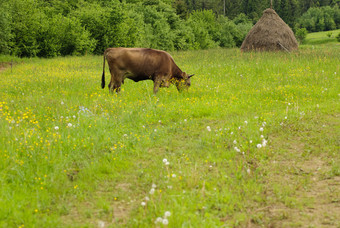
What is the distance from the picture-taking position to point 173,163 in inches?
233

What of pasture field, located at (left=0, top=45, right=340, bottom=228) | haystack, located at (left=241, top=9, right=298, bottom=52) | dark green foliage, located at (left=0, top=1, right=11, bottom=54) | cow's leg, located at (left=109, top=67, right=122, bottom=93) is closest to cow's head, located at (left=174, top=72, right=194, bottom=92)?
pasture field, located at (left=0, top=45, right=340, bottom=228)

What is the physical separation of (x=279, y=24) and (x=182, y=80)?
54.6ft

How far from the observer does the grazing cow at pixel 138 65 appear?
35.4 feet

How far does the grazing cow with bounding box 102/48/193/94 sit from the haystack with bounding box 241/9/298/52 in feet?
47.0

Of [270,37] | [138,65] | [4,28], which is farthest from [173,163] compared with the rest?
[4,28]

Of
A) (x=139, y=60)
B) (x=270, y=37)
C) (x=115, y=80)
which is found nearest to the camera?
(x=139, y=60)

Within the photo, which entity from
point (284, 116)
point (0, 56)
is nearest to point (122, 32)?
point (0, 56)

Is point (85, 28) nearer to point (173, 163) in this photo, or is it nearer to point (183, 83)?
point (183, 83)

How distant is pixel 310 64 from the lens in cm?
1582

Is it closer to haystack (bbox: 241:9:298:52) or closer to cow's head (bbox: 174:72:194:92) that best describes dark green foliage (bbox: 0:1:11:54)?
haystack (bbox: 241:9:298:52)

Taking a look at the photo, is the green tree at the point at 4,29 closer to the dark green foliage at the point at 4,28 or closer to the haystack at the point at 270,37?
the dark green foliage at the point at 4,28

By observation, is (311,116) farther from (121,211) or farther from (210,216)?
(121,211)

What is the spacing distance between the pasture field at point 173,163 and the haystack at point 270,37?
45.2ft

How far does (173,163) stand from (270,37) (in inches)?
818
